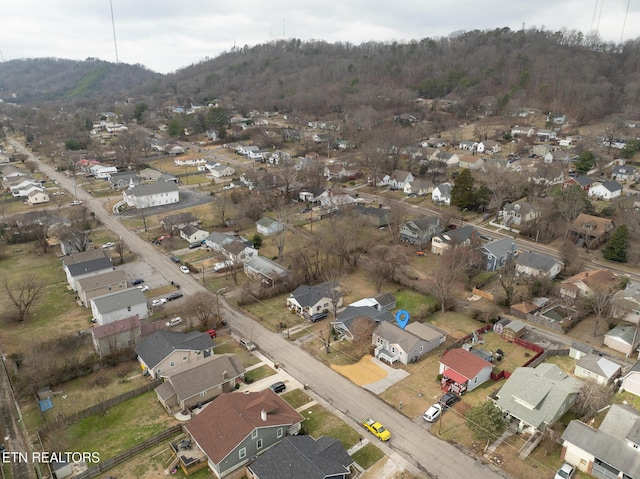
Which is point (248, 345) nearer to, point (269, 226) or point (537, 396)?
point (537, 396)

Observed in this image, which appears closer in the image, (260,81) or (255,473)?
(255,473)

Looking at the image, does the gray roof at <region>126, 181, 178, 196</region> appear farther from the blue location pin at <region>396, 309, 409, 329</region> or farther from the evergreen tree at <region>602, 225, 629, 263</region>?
the evergreen tree at <region>602, 225, 629, 263</region>

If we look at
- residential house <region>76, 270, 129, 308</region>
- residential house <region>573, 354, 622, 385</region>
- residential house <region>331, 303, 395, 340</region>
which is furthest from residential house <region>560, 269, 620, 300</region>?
residential house <region>76, 270, 129, 308</region>

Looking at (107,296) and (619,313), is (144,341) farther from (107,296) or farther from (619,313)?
(619,313)

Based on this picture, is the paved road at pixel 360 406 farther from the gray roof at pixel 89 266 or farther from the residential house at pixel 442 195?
the residential house at pixel 442 195

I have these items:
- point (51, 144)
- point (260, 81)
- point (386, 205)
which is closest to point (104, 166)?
point (51, 144)

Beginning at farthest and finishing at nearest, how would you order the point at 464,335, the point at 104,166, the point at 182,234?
1. the point at 104,166
2. the point at 182,234
3. the point at 464,335
